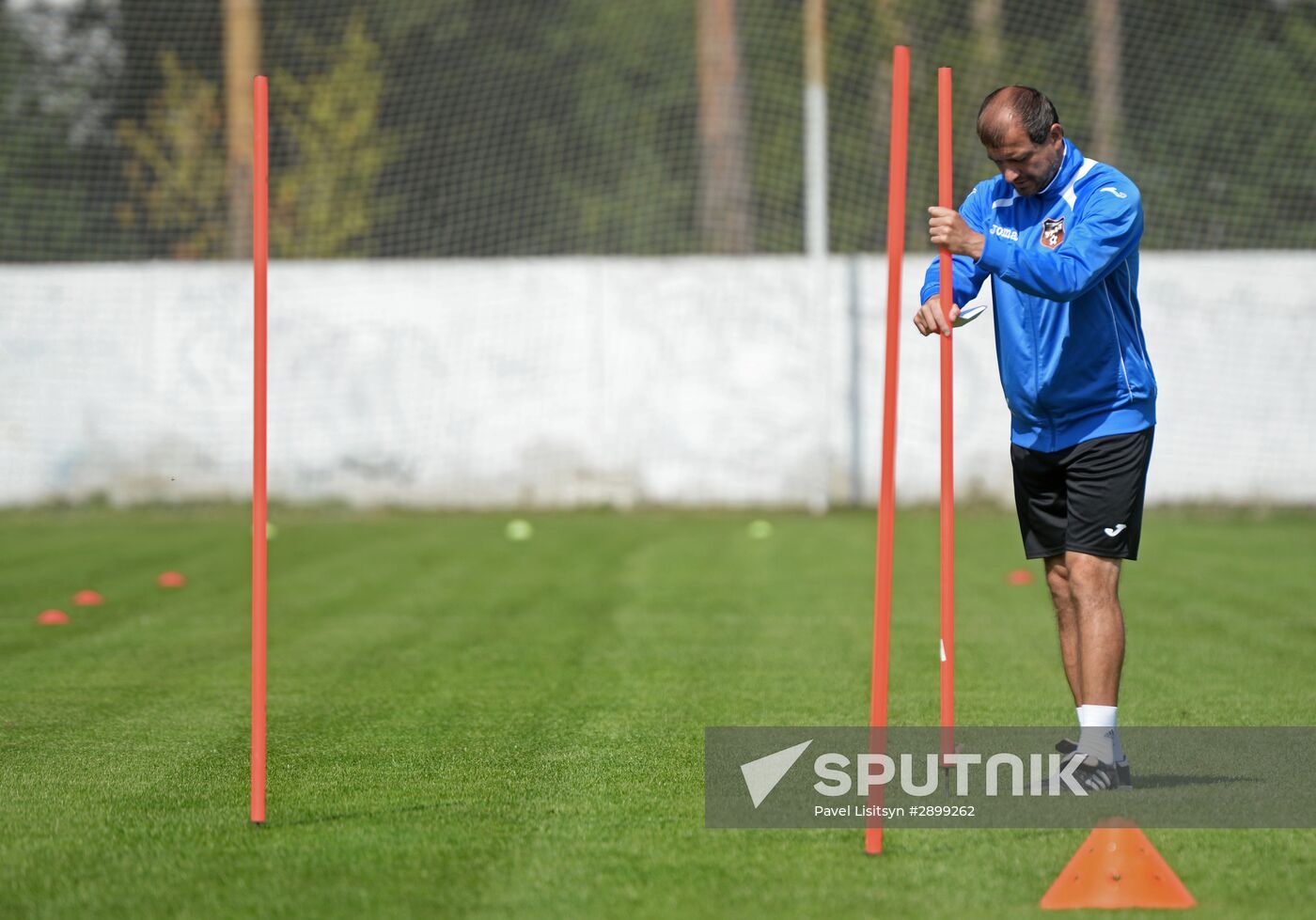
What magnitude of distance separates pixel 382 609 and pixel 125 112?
11371 millimetres

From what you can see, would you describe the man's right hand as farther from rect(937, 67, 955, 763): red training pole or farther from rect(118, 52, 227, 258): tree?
rect(118, 52, 227, 258): tree

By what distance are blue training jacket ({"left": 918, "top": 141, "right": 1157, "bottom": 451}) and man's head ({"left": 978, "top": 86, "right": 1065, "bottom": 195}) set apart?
0.09 meters

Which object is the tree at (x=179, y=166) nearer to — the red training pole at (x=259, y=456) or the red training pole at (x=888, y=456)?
the red training pole at (x=259, y=456)

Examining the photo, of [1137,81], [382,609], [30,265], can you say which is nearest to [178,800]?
[382,609]

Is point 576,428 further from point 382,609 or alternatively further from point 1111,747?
point 1111,747

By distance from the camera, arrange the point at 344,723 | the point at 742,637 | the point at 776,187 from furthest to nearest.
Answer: the point at 776,187
the point at 742,637
the point at 344,723

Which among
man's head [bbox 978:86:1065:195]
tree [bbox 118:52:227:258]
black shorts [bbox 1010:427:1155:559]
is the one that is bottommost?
black shorts [bbox 1010:427:1155:559]

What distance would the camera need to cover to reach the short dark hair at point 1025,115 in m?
4.53

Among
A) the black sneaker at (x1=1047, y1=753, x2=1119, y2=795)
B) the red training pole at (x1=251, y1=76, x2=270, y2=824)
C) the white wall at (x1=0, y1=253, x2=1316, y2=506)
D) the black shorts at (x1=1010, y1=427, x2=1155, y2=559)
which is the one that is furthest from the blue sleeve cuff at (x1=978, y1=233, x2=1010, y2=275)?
the white wall at (x1=0, y1=253, x2=1316, y2=506)

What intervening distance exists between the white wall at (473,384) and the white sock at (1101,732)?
11.5 m

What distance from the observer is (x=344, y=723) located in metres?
5.87

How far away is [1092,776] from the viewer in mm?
4648

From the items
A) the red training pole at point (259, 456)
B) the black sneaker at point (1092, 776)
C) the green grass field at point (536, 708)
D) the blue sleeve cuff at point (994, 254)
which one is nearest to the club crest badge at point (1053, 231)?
the blue sleeve cuff at point (994, 254)

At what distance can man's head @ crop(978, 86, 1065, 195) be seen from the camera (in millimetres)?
4531
